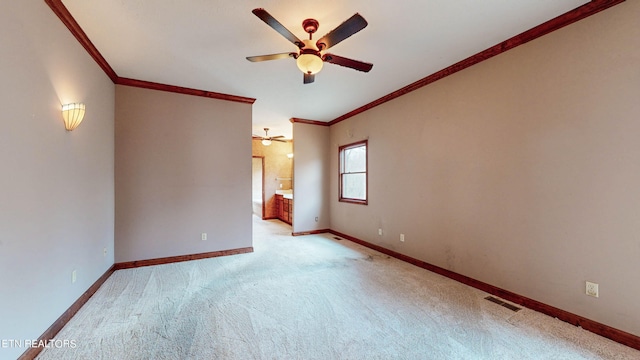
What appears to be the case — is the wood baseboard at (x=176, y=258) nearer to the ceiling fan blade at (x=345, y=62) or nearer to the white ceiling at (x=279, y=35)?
the white ceiling at (x=279, y=35)

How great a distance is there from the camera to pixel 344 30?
1.99 m

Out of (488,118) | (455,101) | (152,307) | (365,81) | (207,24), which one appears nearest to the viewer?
(207,24)

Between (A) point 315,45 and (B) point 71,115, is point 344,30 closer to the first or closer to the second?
(A) point 315,45

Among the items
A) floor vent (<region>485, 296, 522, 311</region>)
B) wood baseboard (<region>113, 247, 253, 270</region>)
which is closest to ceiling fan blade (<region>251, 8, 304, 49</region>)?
floor vent (<region>485, 296, 522, 311</region>)

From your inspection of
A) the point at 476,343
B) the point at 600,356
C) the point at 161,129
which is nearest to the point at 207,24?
the point at 161,129

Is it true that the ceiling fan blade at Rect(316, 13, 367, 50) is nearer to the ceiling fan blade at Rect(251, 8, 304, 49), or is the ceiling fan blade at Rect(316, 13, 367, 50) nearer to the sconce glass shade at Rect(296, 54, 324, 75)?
the sconce glass shade at Rect(296, 54, 324, 75)

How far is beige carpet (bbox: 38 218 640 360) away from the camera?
6.26 feet

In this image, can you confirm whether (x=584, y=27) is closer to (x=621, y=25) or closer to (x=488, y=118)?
(x=621, y=25)

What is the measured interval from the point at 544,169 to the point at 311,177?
4.25 meters

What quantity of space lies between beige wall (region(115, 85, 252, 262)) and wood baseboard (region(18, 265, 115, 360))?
2.93ft

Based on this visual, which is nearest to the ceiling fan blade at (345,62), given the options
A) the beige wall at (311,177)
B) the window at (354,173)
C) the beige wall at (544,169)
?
the beige wall at (544,169)

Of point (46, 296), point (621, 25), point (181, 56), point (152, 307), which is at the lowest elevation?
point (152, 307)

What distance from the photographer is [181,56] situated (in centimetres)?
303

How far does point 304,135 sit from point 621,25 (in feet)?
15.7
